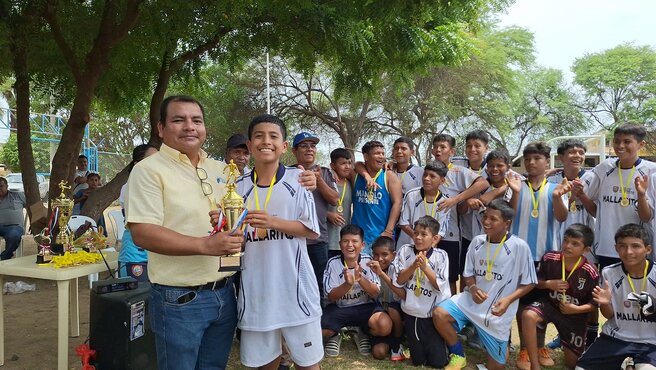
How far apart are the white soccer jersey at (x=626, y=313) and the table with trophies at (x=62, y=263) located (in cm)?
404

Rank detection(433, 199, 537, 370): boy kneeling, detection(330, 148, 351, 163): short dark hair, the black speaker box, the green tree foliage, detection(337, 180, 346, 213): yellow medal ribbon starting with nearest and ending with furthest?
the black speaker box, detection(433, 199, 537, 370): boy kneeling, detection(337, 180, 346, 213): yellow medal ribbon, detection(330, 148, 351, 163): short dark hair, the green tree foliage

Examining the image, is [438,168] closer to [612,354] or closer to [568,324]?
[568,324]

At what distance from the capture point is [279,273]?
260 centimetres

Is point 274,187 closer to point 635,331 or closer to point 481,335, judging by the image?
point 481,335

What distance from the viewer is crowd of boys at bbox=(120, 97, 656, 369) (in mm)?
2395

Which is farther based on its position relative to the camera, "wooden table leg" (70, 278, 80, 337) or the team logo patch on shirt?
"wooden table leg" (70, 278, 80, 337)

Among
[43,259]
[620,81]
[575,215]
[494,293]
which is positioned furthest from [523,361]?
[620,81]

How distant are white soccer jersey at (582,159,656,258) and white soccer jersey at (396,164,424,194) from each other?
162cm

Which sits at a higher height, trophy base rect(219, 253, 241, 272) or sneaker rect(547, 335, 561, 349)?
trophy base rect(219, 253, 241, 272)

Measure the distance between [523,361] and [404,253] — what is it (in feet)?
4.29

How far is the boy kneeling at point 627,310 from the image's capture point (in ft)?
12.2

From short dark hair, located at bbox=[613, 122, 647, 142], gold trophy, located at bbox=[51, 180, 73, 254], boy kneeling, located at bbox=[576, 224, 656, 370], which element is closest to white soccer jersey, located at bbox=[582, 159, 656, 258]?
short dark hair, located at bbox=[613, 122, 647, 142]

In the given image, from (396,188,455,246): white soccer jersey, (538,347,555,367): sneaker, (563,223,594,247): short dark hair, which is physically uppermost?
(396,188,455,246): white soccer jersey

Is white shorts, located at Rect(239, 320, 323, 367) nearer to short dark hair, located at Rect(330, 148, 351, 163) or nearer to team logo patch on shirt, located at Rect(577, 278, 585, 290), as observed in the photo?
team logo patch on shirt, located at Rect(577, 278, 585, 290)
